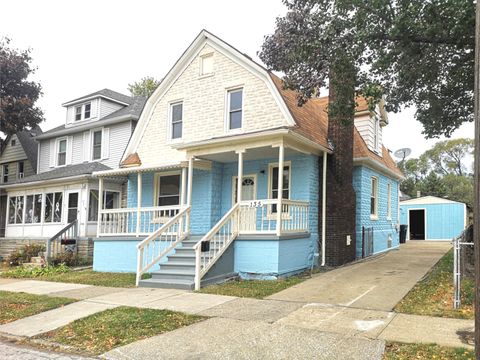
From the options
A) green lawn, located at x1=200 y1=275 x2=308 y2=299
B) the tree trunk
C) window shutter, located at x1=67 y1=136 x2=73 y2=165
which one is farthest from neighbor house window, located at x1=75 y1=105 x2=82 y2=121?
green lawn, located at x1=200 y1=275 x2=308 y2=299

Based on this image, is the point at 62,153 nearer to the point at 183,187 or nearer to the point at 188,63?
the point at 188,63

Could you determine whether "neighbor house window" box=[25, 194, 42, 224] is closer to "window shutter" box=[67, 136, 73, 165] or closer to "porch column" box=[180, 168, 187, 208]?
"window shutter" box=[67, 136, 73, 165]

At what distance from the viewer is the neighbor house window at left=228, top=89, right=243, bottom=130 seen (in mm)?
14070

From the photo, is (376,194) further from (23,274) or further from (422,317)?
(23,274)

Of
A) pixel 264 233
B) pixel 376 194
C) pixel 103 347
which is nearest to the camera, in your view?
pixel 103 347

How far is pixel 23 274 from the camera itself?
14.6 meters

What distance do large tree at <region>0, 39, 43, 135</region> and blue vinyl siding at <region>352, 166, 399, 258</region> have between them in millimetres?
19462

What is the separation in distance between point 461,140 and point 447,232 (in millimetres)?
42832

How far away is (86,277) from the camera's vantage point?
13359 mm

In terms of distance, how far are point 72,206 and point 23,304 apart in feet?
35.8

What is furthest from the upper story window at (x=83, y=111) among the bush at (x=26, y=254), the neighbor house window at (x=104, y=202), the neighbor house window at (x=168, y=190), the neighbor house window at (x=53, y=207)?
the neighbor house window at (x=168, y=190)

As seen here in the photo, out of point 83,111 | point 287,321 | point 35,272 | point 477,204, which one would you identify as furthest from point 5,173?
point 477,204

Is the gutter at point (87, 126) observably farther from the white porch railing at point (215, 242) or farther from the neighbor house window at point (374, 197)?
the neighbor house window at point (374, 197)

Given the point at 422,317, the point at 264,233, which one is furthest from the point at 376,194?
the point at 422,317
